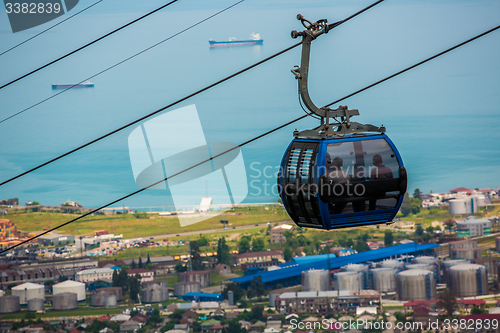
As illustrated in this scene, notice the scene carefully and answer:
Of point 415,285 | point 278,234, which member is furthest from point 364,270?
point 278,234

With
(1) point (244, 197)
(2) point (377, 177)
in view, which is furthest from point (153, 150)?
(2) point (377, 177)

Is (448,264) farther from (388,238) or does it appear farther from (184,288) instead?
(184,288)

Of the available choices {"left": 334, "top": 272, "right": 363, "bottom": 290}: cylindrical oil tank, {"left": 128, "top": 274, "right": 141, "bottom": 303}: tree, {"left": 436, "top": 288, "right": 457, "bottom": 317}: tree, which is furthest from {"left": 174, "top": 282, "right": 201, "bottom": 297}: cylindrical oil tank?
{"left": 436, "top": 288, "right": 457, "bottom": 317}: tree

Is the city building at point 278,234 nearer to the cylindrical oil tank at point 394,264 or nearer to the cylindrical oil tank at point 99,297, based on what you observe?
the cylindrical oil tank at point 394,264

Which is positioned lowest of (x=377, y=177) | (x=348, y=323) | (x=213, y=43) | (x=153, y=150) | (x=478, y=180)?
(x=348, y=323)

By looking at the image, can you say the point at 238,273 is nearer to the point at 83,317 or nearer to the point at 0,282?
the point at 83,317

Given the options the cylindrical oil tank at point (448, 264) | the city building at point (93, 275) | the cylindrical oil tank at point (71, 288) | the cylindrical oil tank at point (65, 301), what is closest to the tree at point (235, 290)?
the city building at point (93, 275)
